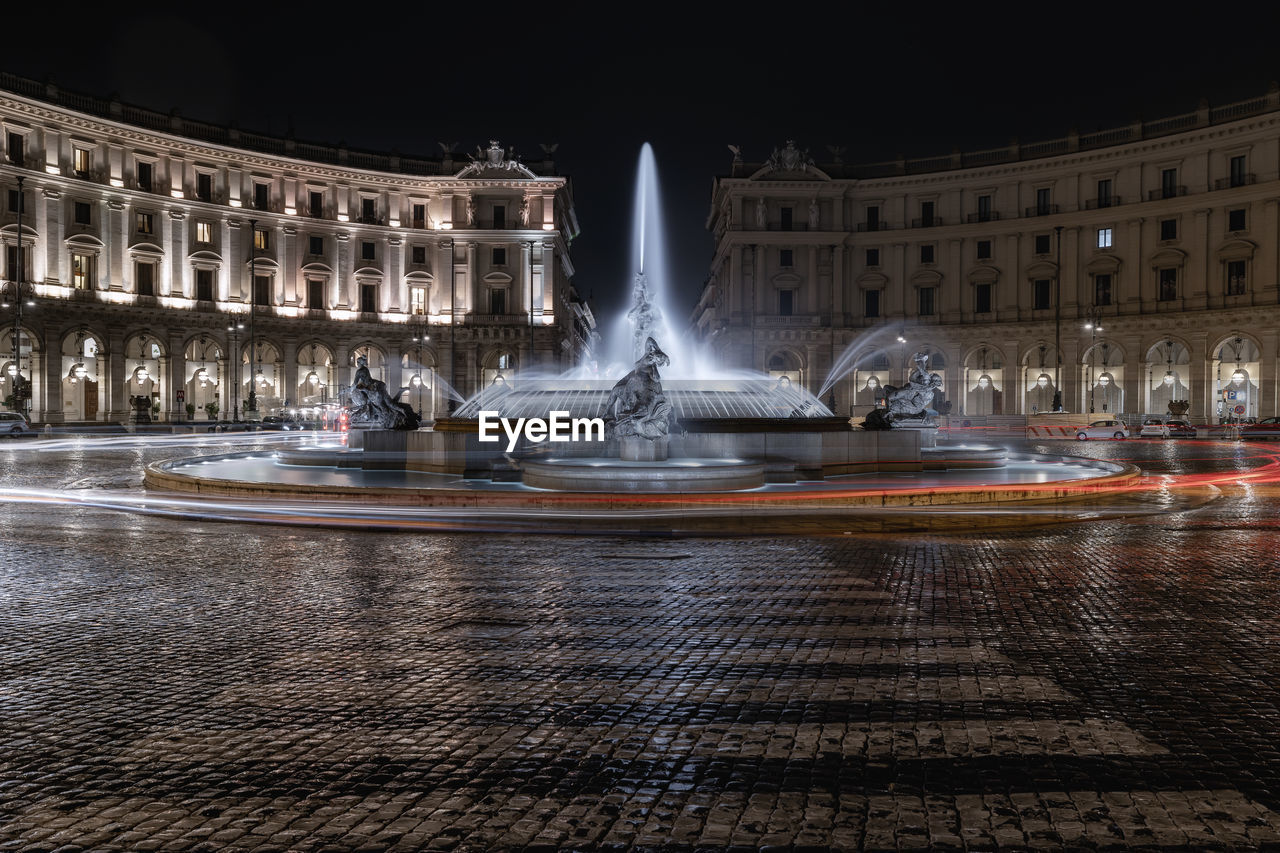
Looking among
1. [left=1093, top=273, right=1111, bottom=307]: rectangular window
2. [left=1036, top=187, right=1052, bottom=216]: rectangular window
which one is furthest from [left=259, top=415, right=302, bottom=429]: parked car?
[left=1093, top=273, right=1111, bottom=307]: rectangular window

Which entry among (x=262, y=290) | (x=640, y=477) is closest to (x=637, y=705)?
(x=640, y=477)

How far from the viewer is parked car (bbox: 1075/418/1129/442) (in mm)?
46719

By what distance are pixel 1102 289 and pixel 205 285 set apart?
63.0m

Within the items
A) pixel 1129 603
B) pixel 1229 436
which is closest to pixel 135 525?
pixel 1129 603

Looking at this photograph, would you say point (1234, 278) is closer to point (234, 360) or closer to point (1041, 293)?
point (1041, 293)

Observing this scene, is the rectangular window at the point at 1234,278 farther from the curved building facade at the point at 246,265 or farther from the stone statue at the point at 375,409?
the stone statue at the point at 375,409

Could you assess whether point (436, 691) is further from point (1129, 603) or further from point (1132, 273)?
point (1132, 273)

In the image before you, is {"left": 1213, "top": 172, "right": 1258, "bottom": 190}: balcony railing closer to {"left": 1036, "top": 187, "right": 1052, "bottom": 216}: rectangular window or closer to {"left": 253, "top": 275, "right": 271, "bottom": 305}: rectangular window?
{"left": 1036, "top": 187, "right": 1052, "bottom": 216}: rectangular window

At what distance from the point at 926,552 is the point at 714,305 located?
280 feet

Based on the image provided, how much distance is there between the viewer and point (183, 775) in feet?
14.3

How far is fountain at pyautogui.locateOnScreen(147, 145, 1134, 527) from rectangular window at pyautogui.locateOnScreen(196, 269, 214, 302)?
46.1 meters

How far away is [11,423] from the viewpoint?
42875 millimetres

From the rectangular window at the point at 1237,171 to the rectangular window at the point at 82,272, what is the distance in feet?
239

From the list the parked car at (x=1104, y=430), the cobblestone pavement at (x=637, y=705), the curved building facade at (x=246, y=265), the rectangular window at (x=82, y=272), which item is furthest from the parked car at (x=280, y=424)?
the cobblestone pavement at (x=637, y=705)
